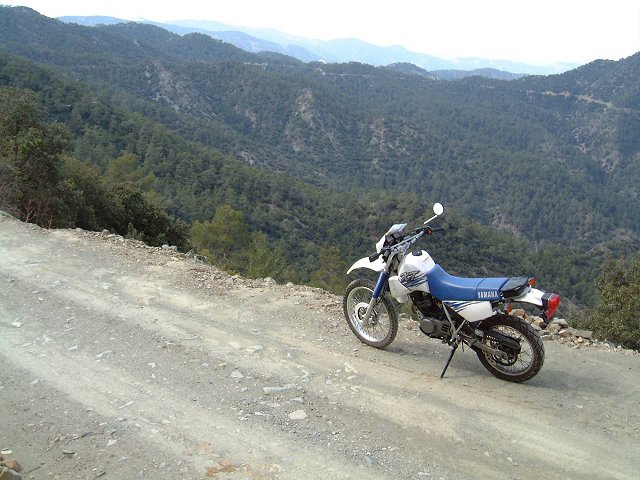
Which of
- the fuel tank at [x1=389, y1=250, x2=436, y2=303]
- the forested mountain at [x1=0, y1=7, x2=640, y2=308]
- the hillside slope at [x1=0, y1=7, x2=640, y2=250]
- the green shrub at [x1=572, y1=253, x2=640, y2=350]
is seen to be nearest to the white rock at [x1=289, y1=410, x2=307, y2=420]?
the fuel tank at [x1=389, y1=250, x2=436, y2=303]

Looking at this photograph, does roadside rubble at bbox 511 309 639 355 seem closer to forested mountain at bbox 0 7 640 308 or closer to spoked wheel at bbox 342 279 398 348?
spoked wheel at bbox 342 279 398 348

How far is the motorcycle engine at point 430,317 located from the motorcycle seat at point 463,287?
18 centimetres

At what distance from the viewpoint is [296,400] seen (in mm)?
4156

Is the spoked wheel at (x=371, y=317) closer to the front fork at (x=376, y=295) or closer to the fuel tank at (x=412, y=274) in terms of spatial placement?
the front fork at (x=376, y=295)

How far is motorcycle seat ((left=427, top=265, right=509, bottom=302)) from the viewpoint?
14.6 feet

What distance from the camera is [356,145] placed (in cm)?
12781

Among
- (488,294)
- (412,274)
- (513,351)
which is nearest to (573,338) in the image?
(513,351)

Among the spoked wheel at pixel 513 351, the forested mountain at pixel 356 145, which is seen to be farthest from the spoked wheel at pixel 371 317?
the forested mountain at pixel 356 145

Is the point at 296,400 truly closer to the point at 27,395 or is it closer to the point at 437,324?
the point at 437,324

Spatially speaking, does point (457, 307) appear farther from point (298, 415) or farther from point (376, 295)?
Result: point (298, 415)

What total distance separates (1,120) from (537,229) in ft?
353

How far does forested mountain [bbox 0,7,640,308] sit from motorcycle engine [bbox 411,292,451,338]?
3207cm

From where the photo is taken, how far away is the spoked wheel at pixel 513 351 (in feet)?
14.3

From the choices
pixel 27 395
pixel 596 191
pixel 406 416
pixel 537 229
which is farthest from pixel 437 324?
pixel 596 191
